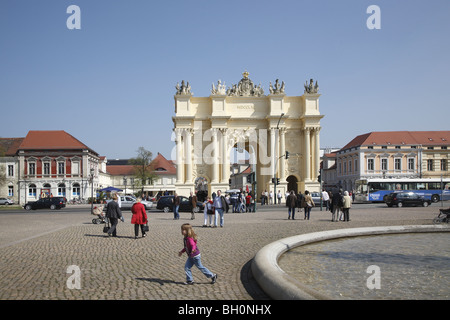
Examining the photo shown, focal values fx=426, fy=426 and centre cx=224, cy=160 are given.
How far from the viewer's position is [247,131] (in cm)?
5669

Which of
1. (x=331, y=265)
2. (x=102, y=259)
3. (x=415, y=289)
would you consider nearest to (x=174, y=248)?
(x=102, y=259)

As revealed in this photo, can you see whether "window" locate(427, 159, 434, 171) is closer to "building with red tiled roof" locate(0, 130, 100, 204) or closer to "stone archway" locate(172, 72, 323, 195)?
"stone archway" locate(172, 72, 323, 195)

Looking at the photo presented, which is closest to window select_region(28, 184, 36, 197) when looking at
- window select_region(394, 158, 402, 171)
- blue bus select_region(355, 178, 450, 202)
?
blue bus select_region(355, 178, 450, 202)

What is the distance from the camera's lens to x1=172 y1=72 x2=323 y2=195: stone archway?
182ft

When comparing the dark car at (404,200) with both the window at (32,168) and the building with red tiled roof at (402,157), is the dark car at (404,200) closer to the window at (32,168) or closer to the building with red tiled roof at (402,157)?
the building with red tiled roof at (402,157)

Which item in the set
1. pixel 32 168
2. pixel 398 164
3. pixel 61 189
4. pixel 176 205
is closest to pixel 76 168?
pixel 61 189

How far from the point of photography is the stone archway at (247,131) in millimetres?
55406

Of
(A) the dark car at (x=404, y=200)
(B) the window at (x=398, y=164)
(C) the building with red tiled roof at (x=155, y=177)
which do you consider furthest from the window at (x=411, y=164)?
(C) the building with red tiled roof at (x=155, y=177)

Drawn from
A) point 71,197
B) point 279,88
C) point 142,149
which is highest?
point 279,88

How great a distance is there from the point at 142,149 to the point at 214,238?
71072mm

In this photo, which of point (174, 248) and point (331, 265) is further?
point (174, 248)
